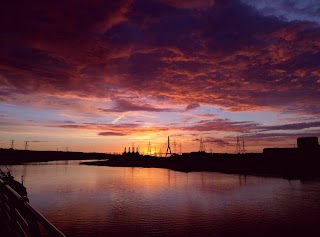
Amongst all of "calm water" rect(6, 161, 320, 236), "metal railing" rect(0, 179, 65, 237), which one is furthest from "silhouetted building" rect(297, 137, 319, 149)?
"metal railing" rect(0, 179, 65, 237)

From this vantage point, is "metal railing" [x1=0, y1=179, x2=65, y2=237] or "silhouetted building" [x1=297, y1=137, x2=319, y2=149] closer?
"metal railing" [x1=0, y1=179, x2=65, y2=237]

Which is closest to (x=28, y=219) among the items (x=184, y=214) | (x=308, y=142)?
(x=184, y=214)

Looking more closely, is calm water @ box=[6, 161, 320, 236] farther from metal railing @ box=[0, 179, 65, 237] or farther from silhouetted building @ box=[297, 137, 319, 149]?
silhouetted building @ box=[297, 137, 319, 149]

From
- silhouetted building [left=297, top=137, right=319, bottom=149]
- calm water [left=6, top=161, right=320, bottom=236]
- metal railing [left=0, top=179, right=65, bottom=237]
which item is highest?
silhouetted building [left=297, top=137, right=319, bottom=149]

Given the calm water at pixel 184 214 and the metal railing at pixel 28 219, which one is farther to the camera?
the calm water at pixel 184 214

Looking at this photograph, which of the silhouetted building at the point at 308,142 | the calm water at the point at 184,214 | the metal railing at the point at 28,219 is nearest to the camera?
the metal railing at the point at 28,219

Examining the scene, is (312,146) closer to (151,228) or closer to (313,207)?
(313,207)

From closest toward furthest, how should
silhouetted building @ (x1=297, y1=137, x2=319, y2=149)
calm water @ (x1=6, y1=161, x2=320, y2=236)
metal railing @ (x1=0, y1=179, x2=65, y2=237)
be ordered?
metal railing @ (x1=0, y1=179, x2=65, y2=237), calm water @ (x1=6, y1=161, x2=320, y2=236), silhouetted building @ (x1=297, y1=137, x2=319, y2=149)

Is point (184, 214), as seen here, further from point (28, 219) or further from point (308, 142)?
Answer: point (308, 142)

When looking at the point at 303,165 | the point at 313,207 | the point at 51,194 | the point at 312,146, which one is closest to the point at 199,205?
the point at 313,207

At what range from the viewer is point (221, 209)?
40.8 meters

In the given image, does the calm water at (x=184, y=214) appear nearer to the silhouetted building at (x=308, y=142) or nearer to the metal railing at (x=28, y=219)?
the metal railing at (x=28, y=219)

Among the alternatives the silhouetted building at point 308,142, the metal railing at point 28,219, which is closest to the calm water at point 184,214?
the metal railing at point 28,219

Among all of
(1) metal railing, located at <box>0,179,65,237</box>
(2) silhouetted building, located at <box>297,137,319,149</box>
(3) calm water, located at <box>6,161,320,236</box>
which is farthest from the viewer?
(2) silhouetted building, located at <box>297,137,319,149</box>
